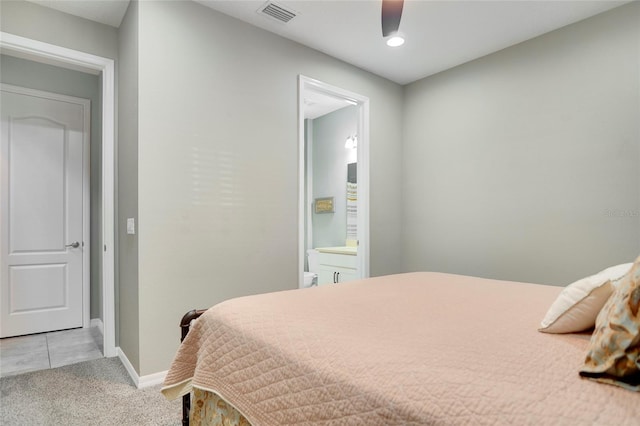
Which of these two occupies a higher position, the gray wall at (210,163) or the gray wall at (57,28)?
the gray wall at (57,28)

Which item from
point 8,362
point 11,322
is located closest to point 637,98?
point 8,362

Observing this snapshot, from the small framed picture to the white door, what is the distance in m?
2.93

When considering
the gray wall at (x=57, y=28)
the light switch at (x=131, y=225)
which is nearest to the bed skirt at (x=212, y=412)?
the light switch at (x=131, y=225)

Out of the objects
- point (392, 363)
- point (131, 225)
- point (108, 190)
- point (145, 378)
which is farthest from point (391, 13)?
point (145, 378)

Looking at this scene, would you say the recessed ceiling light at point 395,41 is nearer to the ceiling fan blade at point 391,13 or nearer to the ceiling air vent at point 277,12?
the ceiling air vent at point 277,12

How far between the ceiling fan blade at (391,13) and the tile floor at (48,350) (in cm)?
317

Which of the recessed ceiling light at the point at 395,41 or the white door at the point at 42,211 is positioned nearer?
the recessed ceiling light at the point at 395,41

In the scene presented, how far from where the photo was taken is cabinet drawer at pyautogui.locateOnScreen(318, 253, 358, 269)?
4.03m

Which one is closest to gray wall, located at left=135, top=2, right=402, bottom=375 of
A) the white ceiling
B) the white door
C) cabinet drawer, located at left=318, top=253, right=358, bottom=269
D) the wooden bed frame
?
the white ceiling

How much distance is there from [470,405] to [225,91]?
2.59 meters

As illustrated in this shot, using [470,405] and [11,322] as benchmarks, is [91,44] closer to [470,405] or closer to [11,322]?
[11,322]

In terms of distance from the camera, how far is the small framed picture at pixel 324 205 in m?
5.13

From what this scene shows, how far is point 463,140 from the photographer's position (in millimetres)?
3520

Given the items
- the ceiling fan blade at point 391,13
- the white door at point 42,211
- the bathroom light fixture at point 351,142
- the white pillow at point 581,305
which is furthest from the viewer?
the bathroom light fixture at point 351,142
